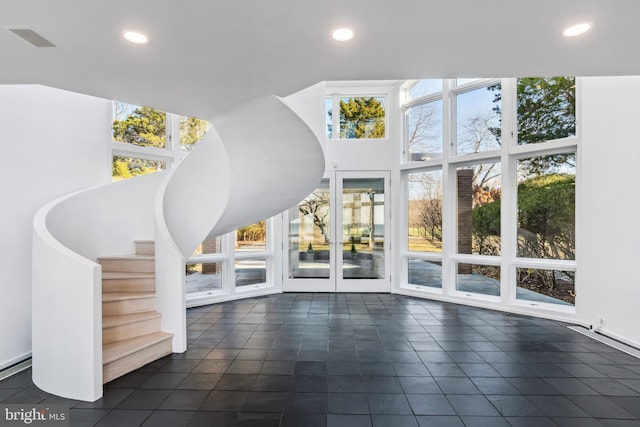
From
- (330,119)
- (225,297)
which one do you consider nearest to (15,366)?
(225,297)

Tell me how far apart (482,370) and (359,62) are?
2.72 metres

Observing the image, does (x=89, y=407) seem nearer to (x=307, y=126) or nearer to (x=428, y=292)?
(x=307, y=126)

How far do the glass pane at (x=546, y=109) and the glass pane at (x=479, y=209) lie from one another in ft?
2.10

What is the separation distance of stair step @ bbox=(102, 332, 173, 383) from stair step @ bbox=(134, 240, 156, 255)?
119cm

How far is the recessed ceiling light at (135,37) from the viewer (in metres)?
1.88

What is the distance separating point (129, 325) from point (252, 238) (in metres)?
2.85

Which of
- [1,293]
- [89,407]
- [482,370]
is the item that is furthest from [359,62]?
[1,293]

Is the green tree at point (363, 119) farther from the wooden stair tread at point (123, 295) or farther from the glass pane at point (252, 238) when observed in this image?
the wooden stair tread at point (123, 295)

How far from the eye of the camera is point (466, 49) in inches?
82.4

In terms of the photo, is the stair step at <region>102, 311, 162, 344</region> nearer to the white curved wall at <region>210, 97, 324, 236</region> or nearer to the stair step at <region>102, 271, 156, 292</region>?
the stair step at <region>102, 271, 156, 292</region>

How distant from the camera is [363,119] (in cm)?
Answer: 604

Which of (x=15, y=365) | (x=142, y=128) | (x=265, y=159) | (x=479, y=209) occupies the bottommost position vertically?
(x=15, y=365)

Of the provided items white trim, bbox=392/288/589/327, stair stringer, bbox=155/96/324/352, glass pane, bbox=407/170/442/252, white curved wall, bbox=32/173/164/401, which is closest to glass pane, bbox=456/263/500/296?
white trim, bbox=392/288/589/327

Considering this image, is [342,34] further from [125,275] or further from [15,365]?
[15,365]
